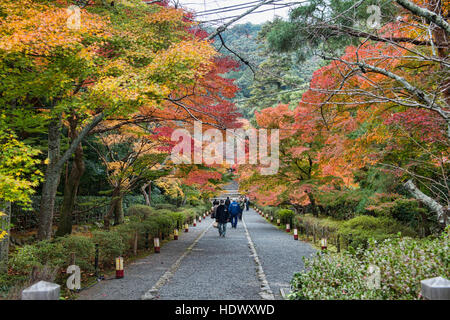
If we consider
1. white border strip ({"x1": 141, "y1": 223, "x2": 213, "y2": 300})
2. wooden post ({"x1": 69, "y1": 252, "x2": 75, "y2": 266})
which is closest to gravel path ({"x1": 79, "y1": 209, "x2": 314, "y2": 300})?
white border strip ({"x1": 141, "y1": 223, "x2": 213, "y2": 300})

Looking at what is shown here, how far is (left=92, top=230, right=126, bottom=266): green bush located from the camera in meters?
8.47

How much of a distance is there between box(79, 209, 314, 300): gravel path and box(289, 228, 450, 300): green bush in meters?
1.63

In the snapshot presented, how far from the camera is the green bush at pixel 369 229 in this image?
9469 mm

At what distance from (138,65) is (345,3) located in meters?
5.42

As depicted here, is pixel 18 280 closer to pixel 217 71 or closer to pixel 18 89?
pixel 18 89

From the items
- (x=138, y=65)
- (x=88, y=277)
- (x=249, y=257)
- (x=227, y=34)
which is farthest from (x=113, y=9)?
(x=249, y=257)

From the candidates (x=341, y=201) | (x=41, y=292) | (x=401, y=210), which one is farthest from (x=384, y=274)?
(x=341, y=201)

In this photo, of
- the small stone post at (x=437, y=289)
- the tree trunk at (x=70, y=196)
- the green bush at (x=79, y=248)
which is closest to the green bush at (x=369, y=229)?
the small stone post at (x=437, y=289)

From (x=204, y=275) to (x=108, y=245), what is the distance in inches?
105

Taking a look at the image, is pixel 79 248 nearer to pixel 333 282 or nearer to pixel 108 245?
pixel 108 245

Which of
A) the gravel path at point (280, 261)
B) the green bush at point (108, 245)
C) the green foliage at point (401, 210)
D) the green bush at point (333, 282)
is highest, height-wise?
the green foliage at point (401, 210)

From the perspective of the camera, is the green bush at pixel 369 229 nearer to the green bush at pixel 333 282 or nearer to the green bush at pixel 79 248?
the green bush at pixel 333 282

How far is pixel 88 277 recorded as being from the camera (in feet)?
26.1

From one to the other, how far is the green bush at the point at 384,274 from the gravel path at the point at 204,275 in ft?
5.36
